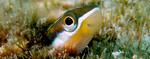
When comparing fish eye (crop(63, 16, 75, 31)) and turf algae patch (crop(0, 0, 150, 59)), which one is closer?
fish eye (crop(63, 16, 75, 31))

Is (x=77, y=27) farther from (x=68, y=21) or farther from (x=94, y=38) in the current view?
(x=94, y=38)

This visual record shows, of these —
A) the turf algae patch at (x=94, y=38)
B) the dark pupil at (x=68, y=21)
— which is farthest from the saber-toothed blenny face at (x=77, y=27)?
the turf algae patch at (x=94, y=38)

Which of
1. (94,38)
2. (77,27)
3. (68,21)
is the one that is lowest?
(94,38)

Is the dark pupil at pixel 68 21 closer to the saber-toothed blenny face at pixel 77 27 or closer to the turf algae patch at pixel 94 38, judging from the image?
the saber-toothed blenny face at pixel 77 27

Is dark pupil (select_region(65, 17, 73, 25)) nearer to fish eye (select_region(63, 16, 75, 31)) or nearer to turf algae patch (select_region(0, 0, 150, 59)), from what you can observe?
fish eye (select_region(63, 16, 75, 31))

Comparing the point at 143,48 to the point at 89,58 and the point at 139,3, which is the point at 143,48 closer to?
the point at 89,58

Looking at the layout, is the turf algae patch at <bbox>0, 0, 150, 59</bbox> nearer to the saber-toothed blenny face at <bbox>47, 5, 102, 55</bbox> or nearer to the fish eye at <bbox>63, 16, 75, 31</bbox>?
the saber-toothed blenny face at <bbox>47, 5, 102, 55</bbox>

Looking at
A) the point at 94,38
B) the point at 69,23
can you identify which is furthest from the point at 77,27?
the point at 94,38

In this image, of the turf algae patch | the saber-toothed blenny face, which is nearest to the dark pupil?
the saber-toothed blenny face
